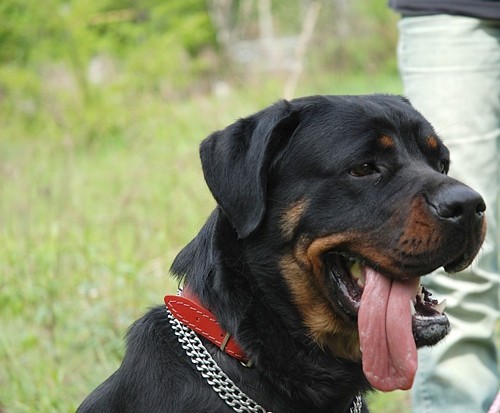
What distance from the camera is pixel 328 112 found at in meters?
3.10

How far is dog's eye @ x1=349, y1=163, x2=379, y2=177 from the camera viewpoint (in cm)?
297

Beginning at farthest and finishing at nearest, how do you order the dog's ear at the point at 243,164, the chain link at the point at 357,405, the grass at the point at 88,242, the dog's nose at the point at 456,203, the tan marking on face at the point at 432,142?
the grass at the point at 88,242 → the tan marking on face at the point at 432,142 → the chain link at the point at 357,405 → the dog's ear at the point at 243,164 → the dog's nose at the point at 456,203

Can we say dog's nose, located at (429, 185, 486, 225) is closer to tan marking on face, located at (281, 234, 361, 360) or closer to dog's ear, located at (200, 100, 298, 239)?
tan marking on face, located at (281, 234, 361, 360)

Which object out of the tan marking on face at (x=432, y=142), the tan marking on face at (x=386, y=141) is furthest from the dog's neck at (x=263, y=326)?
the tan marking on face at (x=432, y=142)

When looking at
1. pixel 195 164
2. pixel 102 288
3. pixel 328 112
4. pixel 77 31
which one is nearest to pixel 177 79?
pixel 77 31

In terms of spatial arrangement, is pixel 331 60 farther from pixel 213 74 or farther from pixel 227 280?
pixel 227 280

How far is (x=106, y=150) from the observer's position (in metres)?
12.2

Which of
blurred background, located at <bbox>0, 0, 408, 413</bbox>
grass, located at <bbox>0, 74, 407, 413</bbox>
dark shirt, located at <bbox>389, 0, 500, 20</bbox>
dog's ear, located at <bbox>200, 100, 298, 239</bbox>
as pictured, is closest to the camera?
dog's ear, located at <bbox>200, 100, 298, 239</bbox>

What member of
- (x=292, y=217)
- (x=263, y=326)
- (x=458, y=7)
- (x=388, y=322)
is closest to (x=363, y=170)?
(x=292, y=217)

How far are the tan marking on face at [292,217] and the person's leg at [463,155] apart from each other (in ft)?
3.86

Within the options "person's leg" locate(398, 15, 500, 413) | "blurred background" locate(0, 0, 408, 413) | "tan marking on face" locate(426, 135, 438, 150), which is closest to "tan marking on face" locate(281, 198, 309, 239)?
"tan marking on face" locate(426, 135, 438, 150)

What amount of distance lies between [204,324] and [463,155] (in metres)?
1.64

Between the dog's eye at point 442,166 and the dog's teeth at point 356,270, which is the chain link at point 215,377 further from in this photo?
the dog's eye at point 442,166

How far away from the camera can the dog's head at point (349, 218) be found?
9.25 ft
